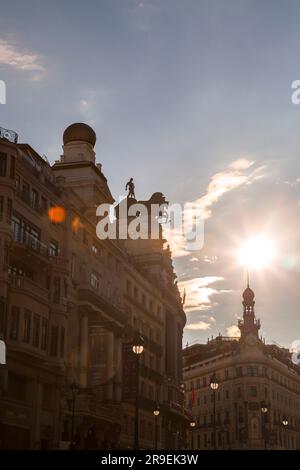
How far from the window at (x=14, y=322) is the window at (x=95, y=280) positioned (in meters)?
18.4

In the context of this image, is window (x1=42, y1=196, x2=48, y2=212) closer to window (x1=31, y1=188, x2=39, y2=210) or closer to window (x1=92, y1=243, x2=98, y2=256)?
window (x1=31, y1=188, x2=39, y2=210)

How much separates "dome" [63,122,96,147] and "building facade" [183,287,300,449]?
6174 centimetres

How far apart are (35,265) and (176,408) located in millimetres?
45522

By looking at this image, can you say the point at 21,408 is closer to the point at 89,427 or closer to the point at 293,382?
the point at 89,427

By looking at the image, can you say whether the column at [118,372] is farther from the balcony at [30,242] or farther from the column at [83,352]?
the balcony at [30,242]

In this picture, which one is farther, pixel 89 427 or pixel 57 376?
pixel 89 427

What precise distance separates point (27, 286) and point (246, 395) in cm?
9240

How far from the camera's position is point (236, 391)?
135 meters

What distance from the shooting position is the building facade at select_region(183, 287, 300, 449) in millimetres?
130125

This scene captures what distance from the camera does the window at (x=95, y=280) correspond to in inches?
2603

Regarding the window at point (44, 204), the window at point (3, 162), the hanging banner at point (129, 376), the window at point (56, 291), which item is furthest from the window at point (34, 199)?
the hanging banner at point (129, 376)

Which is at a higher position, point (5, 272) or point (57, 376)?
point (5, 272)

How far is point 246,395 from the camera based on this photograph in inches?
5221

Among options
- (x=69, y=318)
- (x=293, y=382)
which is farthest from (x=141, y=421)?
(x=293, y=382)
